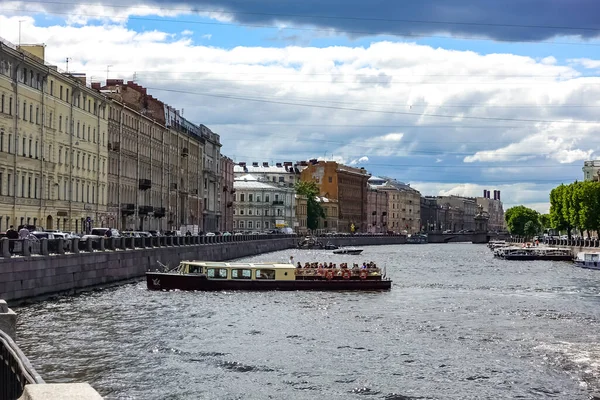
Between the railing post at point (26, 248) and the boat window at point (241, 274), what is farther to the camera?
the boat window at point (241, 274)

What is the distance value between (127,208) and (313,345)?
190ft

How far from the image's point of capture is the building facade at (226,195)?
487ft

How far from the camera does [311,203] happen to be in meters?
196

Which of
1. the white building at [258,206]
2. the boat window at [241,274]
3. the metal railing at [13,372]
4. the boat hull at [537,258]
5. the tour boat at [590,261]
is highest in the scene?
the white building at [258,206]

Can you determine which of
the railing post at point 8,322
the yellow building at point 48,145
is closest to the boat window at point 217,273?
the yellow building at point 48,145

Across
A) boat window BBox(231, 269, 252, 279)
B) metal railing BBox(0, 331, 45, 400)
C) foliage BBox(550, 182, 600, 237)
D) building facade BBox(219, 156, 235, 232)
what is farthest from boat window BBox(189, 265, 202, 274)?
building facade BBox(219, 156, 235, 232)

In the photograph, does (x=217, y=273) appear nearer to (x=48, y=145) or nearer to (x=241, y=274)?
(x=241, y=274)

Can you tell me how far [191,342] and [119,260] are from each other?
888 inches

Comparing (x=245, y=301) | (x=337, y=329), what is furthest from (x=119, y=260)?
(x=337, y=329)

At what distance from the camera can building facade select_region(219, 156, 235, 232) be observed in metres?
148

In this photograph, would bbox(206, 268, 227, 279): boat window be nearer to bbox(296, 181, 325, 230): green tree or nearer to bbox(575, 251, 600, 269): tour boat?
bbox(575, 251, 600, 269): tour boat

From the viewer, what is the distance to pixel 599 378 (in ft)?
85.7

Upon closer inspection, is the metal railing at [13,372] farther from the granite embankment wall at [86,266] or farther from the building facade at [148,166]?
the building facade at [148,166]

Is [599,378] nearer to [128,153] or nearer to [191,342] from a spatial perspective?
[191,342]
